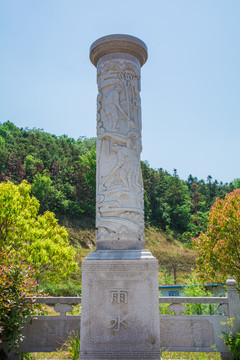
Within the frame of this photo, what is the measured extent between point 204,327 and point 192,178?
51.7 metres

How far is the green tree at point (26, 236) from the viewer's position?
10273 millimetres

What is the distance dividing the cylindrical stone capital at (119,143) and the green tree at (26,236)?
20.1 feet

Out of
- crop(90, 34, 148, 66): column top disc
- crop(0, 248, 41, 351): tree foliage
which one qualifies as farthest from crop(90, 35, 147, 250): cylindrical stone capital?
crop(0, 248, 41, 351): tree foliage

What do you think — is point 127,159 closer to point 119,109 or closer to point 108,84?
point 119,109

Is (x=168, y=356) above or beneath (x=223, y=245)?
beneath

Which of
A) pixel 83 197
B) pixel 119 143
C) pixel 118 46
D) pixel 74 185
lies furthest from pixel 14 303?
pixel 74 185

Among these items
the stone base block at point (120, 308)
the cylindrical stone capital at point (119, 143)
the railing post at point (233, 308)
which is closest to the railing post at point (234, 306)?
the railing post at point (233, 308)

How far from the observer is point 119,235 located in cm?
463

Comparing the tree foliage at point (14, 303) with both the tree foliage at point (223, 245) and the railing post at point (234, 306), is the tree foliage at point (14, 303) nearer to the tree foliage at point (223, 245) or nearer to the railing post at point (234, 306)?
the railing post at point (234, 306)

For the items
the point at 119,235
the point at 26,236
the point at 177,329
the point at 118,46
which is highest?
the point at 118,46

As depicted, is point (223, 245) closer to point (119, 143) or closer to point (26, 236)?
point (119, 143)

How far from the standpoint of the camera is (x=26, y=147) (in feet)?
114

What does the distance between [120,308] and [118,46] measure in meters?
4.46

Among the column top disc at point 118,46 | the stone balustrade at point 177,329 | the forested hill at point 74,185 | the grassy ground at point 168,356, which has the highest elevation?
the forested hill at point 74,185
